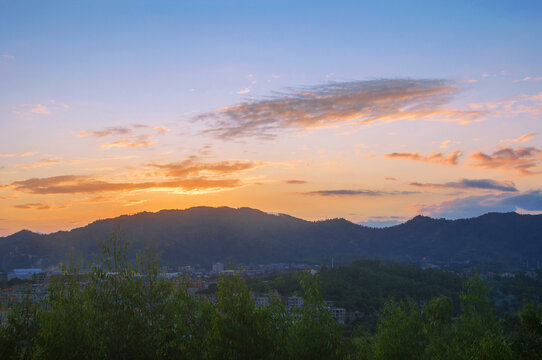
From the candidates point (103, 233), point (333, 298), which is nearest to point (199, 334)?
point (333, 298)

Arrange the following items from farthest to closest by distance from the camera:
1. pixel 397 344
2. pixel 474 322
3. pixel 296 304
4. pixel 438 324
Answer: pixel 438 324, pixel 296 304, pixel 474 322, pixel 397 344

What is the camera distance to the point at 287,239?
14600 cm

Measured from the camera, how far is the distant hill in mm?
118500

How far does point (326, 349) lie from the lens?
1739 centimetres

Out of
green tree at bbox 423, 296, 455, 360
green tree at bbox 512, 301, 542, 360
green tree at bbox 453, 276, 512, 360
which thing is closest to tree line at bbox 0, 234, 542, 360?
green tree at bbox 512, 301, 542, 360

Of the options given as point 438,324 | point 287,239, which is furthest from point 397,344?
point 287,239

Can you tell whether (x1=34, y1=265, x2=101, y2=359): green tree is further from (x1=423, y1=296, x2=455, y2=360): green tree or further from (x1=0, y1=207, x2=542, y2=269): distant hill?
(x1=0, y1=207, x2=542, y2=269): distant hill

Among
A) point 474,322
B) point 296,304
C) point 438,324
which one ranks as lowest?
point 438,324

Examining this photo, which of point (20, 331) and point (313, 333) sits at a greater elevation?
point (20, 331)

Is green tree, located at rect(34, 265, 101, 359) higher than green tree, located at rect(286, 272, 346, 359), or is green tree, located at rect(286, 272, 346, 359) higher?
green tree, located at rect(34, 265, 101, 359)

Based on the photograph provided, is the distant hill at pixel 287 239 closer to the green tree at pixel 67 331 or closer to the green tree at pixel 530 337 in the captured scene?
the green tree at pixel 530 337

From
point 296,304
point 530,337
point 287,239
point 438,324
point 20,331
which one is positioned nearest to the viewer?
point 20,331

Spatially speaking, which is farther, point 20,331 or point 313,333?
point 313,333

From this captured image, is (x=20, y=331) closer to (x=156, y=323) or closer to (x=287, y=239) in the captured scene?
(x=156, y=323)
